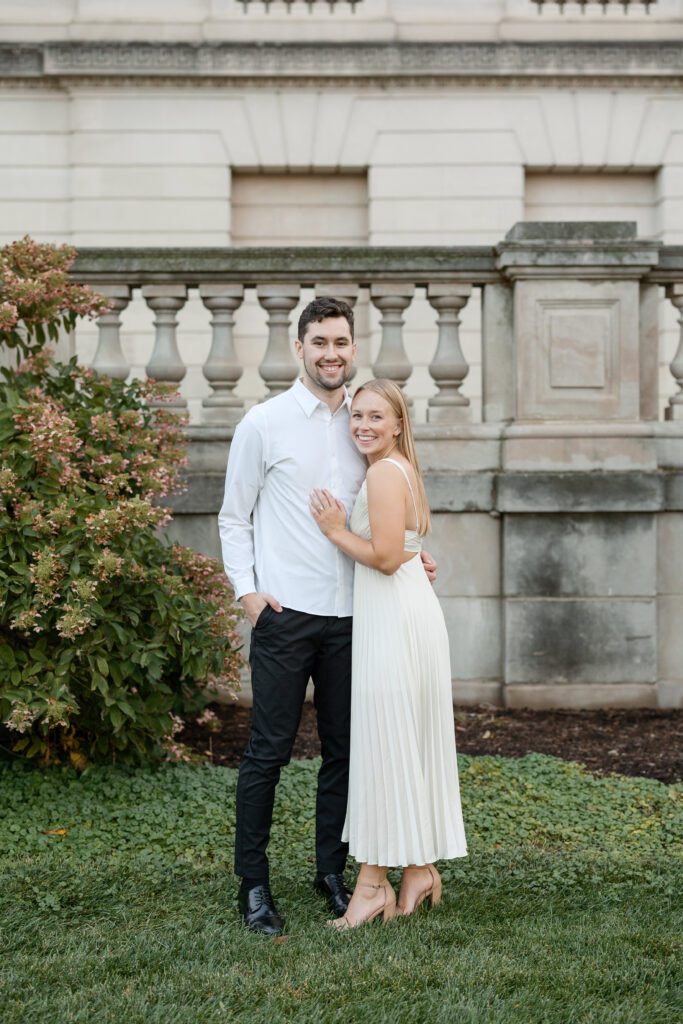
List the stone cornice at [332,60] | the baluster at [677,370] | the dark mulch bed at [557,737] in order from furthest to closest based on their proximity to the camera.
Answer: the stone cornice at [332,60] → the baluster at [677,370] → the dark mulch bed at [557,737]

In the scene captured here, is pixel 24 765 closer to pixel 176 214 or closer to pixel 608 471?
pixel 608 471

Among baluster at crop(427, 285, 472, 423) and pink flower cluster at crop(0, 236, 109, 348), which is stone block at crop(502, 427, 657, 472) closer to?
baluster at crop(427, 285, 472, 423)

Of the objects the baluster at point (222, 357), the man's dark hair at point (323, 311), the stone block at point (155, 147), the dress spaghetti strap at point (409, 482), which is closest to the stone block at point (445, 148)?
the stone block at point (155, 147)

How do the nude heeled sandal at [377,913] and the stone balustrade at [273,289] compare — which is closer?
the nude heeled sandal at [377,913]

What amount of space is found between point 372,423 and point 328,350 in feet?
0.97

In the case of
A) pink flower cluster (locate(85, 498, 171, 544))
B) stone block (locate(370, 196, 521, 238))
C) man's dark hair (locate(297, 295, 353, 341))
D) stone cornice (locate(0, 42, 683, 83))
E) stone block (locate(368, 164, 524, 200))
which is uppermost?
stone cornice (locate(0, 42, 683, 83))

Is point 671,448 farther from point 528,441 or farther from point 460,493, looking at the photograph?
point 460,493

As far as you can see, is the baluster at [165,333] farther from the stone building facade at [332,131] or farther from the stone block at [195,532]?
the stone building facade at [332,131]

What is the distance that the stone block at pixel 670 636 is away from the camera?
6617mm

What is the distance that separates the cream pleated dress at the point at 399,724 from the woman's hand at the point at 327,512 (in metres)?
0.07

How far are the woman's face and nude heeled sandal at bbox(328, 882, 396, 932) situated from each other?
1.47 metres

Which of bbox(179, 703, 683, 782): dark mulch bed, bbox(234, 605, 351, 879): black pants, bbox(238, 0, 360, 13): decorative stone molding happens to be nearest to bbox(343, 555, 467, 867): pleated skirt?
bbox(234, 605, 351, 879): black pants

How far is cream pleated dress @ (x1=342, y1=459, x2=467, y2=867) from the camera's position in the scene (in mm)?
3771

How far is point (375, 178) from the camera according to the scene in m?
13.0
